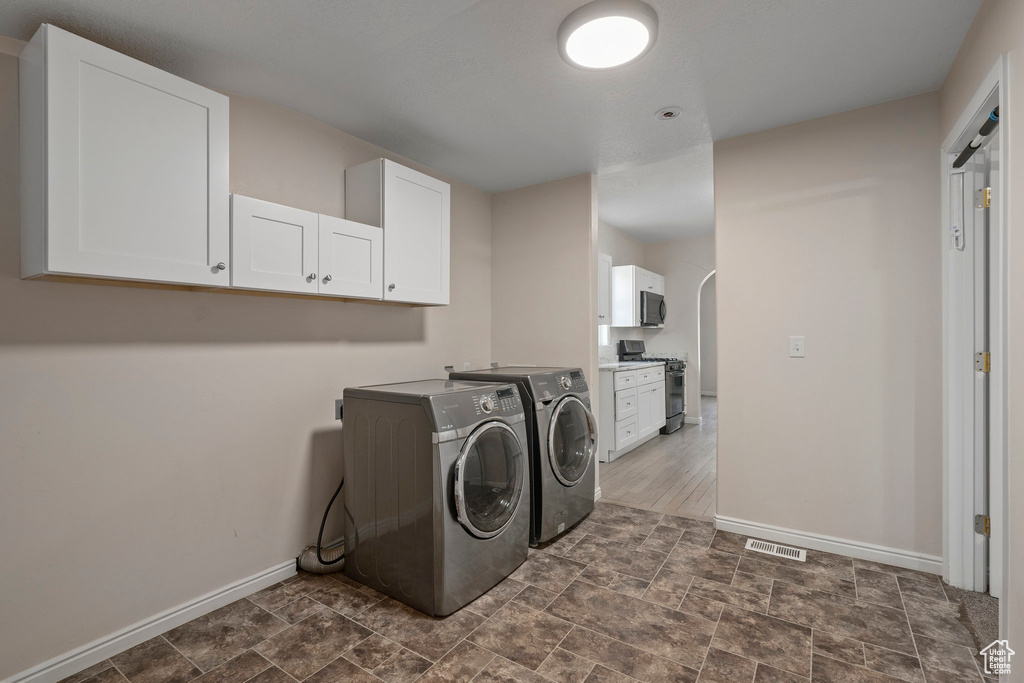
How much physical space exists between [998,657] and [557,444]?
186 cm

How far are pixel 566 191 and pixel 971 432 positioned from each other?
262cm

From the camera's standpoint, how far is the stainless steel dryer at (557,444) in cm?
264

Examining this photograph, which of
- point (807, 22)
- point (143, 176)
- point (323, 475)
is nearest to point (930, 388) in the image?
point (807, 22)

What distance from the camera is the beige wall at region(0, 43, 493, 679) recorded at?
1.64 meters

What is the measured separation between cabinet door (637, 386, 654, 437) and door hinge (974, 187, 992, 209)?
10.3ft

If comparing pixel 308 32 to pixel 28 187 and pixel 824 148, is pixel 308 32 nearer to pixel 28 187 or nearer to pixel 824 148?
pixel 28 187

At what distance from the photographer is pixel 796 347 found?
8.71ft

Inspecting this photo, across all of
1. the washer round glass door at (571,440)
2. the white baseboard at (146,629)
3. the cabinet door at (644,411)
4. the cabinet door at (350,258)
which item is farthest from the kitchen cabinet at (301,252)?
the cabinet door at (644,411)

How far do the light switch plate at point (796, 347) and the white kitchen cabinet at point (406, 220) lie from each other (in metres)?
2.02

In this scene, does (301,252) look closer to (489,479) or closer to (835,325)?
(489,479)

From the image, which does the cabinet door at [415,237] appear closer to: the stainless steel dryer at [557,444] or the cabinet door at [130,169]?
the stainless steel dryer at [557,444]

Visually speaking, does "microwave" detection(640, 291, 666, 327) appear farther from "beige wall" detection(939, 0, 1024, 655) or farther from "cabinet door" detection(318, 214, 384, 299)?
"beige wall" detection(939, 0, 1024, 655)

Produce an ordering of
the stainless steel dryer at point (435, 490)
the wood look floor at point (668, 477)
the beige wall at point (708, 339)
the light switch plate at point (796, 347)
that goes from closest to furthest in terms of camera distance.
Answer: the stainless steel dryer at point (435, 490) < the light switch plate at point (796, 347) < the wood look floor at point (668, 477) < the beige wall at point (708, 339)

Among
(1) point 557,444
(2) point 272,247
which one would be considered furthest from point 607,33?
(1) point 557,444
